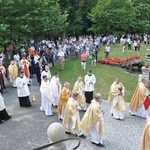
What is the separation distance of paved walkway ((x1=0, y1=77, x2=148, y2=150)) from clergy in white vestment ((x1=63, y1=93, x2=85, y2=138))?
0.47 metres

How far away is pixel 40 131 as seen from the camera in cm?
1038

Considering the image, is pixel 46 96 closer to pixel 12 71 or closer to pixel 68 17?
pixel 12 71

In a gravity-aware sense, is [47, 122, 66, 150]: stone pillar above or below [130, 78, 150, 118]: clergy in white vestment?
above

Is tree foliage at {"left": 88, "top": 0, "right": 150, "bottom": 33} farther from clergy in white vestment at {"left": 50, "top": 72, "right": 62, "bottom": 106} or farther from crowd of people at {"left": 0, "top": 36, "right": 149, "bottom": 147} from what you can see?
clergy in white vestment at {"left": 50, "top": 72, "right": 62, "bottom": 106}

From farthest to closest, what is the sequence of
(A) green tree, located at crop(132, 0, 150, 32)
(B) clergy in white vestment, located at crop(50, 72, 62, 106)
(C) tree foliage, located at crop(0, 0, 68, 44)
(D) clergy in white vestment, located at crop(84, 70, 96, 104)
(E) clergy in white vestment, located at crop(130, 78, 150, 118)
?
1. (A) green tree, located at crop(132, 0, 150, 32)
2. (C) tree foliage, located at crop(0, 0, 68, 44)
3. (D) clergy in white vestment, located at crop(84, 70, 96, 104)
4. (B) clergy in white vestment, located at crop(50, 72, 62, 106)
5. (E) clergy in white vestment, located at crop(130, 78, 150, 118)

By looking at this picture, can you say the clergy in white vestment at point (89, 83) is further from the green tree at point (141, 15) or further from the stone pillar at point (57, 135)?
the green tree at point (141, 15)

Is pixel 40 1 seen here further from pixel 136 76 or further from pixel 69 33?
pixel 69 33

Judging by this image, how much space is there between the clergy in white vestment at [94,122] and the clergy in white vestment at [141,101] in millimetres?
3147

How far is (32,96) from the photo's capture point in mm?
→ 14641

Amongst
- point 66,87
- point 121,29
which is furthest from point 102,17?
point 66,87

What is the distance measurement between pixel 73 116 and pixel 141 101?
3.58 meters

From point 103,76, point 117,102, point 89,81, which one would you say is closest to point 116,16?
point 103,76

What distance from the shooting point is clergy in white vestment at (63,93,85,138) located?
9.76m

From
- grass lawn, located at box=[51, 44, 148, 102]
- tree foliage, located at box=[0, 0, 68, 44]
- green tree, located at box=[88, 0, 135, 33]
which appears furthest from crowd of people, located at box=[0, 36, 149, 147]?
green tree, located at box=[88, 0, 135, 33]
